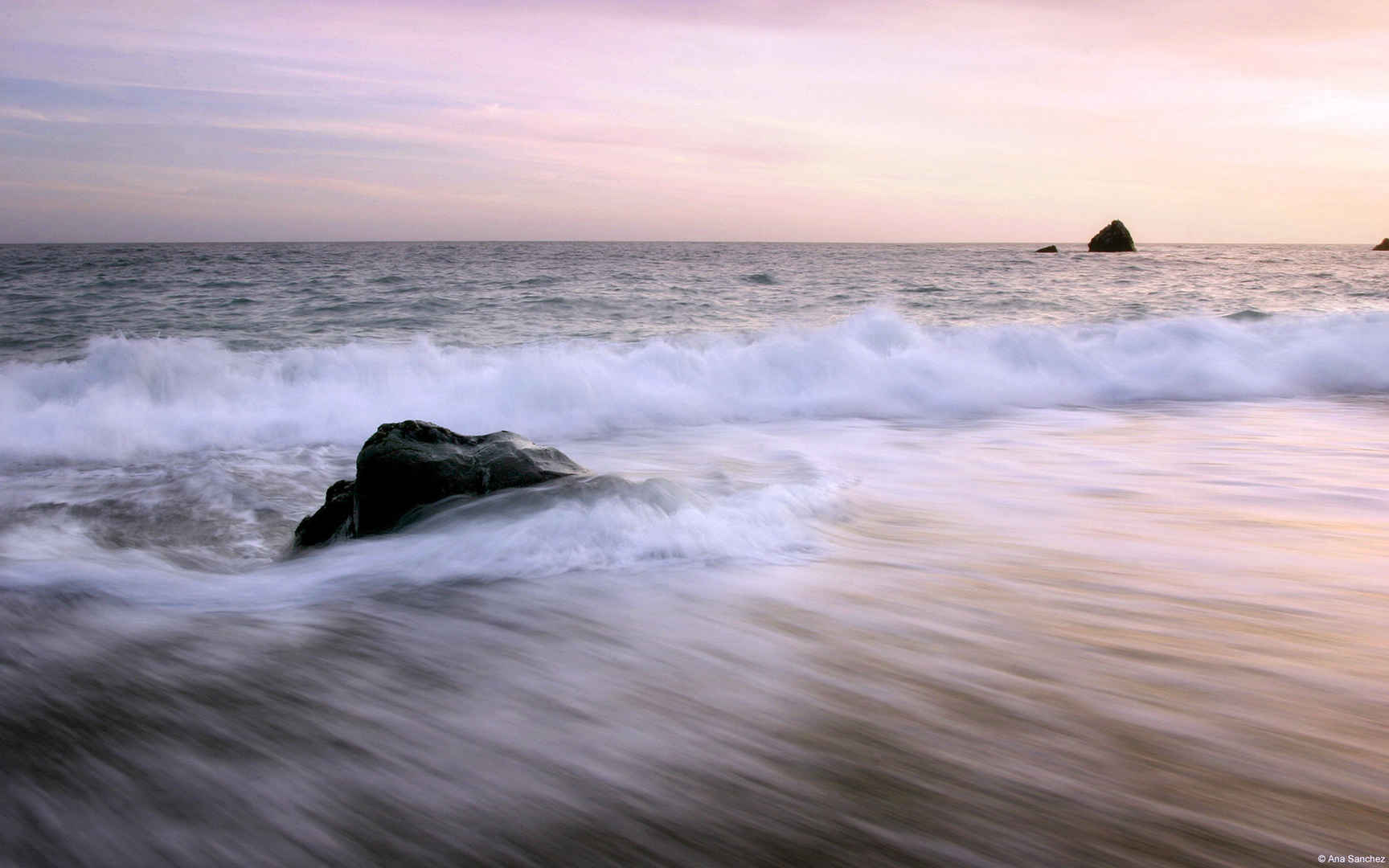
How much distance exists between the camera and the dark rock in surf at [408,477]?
400cm

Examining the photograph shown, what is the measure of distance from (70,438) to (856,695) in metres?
6.42

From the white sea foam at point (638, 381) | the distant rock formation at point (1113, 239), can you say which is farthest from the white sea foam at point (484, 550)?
the distant rock formation at point (1113, 239)

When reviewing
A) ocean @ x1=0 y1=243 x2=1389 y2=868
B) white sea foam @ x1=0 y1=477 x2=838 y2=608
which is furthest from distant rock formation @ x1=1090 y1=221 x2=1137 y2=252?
white sea foam @ x1=0 y1=477 x2=838 y2=608

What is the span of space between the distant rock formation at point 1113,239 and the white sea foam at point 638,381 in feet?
210

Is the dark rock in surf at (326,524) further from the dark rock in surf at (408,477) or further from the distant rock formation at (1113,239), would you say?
the distant rock formation at (1113,239)

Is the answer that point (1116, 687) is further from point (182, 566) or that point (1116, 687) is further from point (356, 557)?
point (182, 566)

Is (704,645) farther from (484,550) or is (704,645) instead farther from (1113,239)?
(1113,239)

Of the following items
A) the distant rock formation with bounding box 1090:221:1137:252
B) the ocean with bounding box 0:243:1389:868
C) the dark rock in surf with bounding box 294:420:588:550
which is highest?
the distant rock formation with bounding box 1090:221:1137:252

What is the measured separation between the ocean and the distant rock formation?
226 ft

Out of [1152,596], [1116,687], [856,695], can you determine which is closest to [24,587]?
[856,695]

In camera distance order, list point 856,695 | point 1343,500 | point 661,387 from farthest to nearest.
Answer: point 661,387 < point 1343,500 < point 856,695

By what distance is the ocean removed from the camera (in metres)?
1.91

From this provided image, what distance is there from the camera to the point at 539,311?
15.0m

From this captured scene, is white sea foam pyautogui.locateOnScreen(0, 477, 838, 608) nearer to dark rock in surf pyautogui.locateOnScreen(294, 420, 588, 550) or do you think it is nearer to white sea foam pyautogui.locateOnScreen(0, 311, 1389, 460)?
dark rock in surf pyautogui.locateOnScreen(294, 420, 588, 550)
